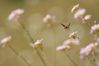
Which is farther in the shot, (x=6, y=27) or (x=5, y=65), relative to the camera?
(x=6, y=27)

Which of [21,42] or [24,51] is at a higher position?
[21,42]

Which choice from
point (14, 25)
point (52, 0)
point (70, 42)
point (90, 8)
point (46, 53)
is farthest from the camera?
point (52, 0)

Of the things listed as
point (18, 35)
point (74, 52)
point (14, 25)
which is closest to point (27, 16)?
point (14, 25)

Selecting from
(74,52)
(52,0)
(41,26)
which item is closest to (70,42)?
(74,52)

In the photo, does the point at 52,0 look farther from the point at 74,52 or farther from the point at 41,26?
the point at 74,52

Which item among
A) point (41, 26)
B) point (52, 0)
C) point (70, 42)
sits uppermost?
point (52, 0)

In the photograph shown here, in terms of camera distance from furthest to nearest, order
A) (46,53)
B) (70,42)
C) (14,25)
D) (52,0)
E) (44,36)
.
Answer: (52,0) < (14,25) < (44,36) < (46,53) < (70,42)
